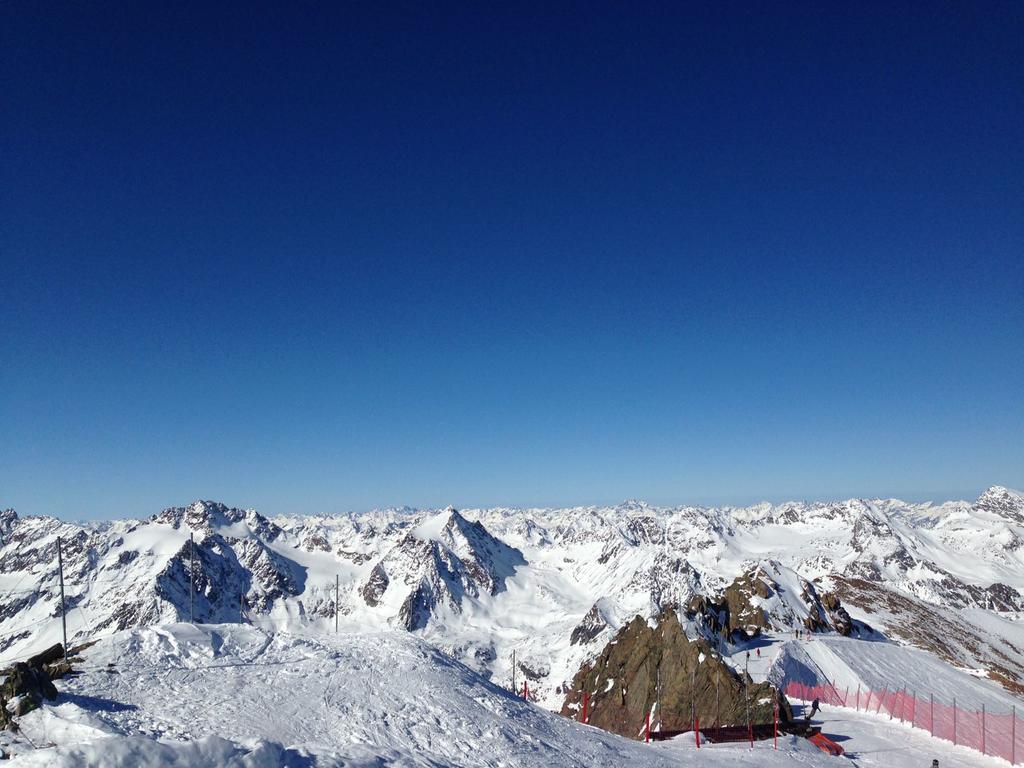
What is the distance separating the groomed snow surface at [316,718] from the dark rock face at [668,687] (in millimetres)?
12880

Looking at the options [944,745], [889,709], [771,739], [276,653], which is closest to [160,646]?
[276,653]

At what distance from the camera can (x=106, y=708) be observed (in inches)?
740

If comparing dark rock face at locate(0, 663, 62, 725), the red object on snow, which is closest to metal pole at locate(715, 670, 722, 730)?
the red object on snow

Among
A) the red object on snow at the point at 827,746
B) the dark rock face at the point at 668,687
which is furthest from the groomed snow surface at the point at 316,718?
the dark rock face at the point at 668,687

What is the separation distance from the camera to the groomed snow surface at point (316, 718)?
14984mm

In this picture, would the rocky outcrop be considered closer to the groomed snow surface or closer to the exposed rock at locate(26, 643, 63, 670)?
the groomed snow surface

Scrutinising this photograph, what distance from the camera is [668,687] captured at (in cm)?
5653

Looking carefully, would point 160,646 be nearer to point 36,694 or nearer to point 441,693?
point 36,694

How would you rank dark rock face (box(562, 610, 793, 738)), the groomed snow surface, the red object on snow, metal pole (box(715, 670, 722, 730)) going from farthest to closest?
metal pole (box(715, 670, 722, 730)), dark rock face (box(562, 610, 793, 738)), the red object on snow, the groomed snow surface

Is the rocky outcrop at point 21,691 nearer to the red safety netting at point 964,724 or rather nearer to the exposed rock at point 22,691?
the exposed rock at point 22,691

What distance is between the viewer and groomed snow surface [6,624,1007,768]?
14984 mm

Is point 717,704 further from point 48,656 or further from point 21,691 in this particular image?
point 21,691

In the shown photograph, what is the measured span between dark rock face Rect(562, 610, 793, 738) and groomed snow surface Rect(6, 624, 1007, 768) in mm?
12880

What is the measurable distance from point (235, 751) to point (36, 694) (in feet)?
24.1
